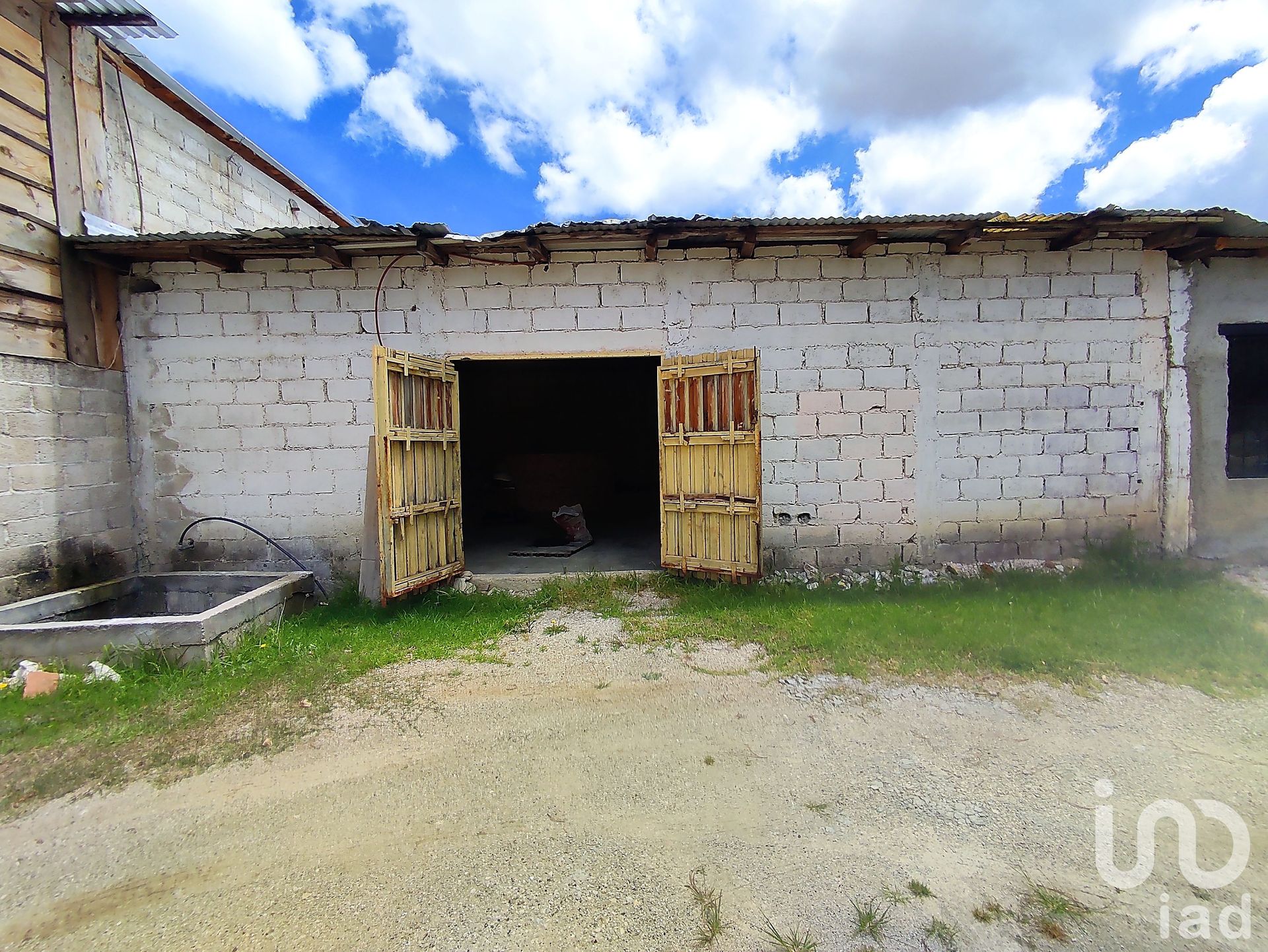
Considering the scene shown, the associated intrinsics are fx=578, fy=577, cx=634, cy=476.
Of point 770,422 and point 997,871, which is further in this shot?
point 770,422

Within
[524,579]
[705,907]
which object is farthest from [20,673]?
[705,907]

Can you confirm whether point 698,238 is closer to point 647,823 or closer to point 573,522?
point 573,522

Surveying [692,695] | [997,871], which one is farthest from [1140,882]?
[692,695]

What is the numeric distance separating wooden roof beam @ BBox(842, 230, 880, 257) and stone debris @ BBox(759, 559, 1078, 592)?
3.14 m

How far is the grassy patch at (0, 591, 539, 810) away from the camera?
3.00 m

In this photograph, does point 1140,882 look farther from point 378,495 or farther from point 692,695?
point 378,495

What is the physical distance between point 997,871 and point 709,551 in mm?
3613

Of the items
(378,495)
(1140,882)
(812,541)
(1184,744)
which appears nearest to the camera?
(1140,882)

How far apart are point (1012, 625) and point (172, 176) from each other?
9.69 m

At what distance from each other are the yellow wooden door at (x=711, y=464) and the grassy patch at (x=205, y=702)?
1.88 metres

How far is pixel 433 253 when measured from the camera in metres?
5.45

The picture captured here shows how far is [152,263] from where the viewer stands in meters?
5.68

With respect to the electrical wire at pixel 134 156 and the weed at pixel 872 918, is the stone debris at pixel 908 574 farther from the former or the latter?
the electrical wire at pixel 134 156

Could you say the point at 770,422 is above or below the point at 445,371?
below
